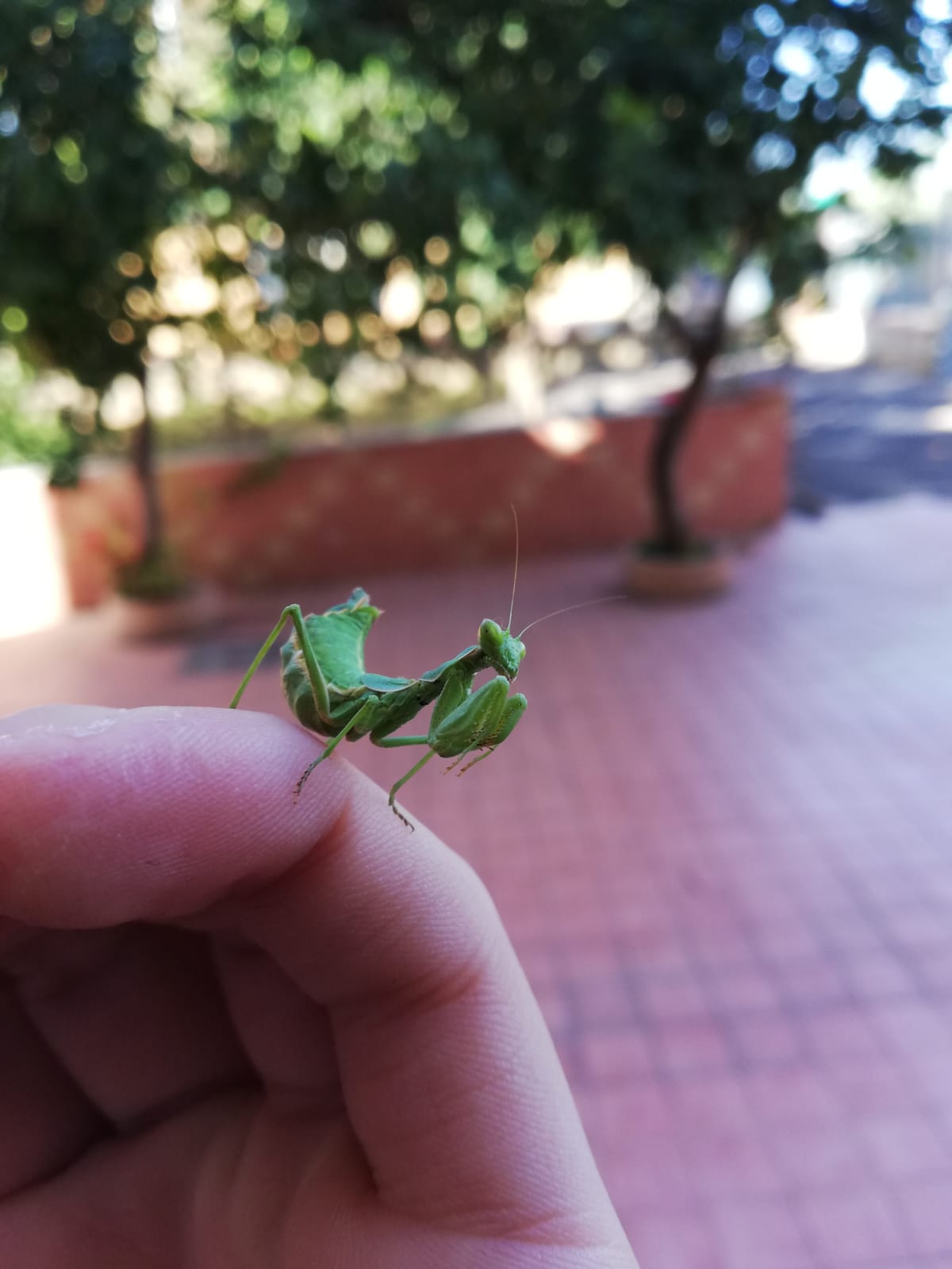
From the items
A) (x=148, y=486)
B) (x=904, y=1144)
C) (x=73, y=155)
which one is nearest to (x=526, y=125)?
(x=73, y=155)

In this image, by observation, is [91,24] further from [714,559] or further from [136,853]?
[714,559]

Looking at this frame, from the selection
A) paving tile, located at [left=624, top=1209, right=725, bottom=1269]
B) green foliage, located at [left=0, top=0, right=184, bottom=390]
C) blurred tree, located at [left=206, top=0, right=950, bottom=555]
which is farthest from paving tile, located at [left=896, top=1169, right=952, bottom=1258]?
green foliage, located at [left=0, top=0, right=184, bottom=390]

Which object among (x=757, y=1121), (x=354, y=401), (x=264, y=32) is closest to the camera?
(x=757, y=1121)

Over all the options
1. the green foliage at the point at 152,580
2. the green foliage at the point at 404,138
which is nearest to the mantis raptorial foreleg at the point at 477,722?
the green foliage at the point at 404,138

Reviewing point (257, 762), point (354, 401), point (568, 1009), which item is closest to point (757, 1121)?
point (568, 1009)

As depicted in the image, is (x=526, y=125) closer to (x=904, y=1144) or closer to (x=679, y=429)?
(x=679, y=429)

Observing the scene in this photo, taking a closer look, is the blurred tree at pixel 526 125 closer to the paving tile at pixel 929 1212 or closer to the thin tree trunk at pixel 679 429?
the thin tree trunk at pixel 679 429
